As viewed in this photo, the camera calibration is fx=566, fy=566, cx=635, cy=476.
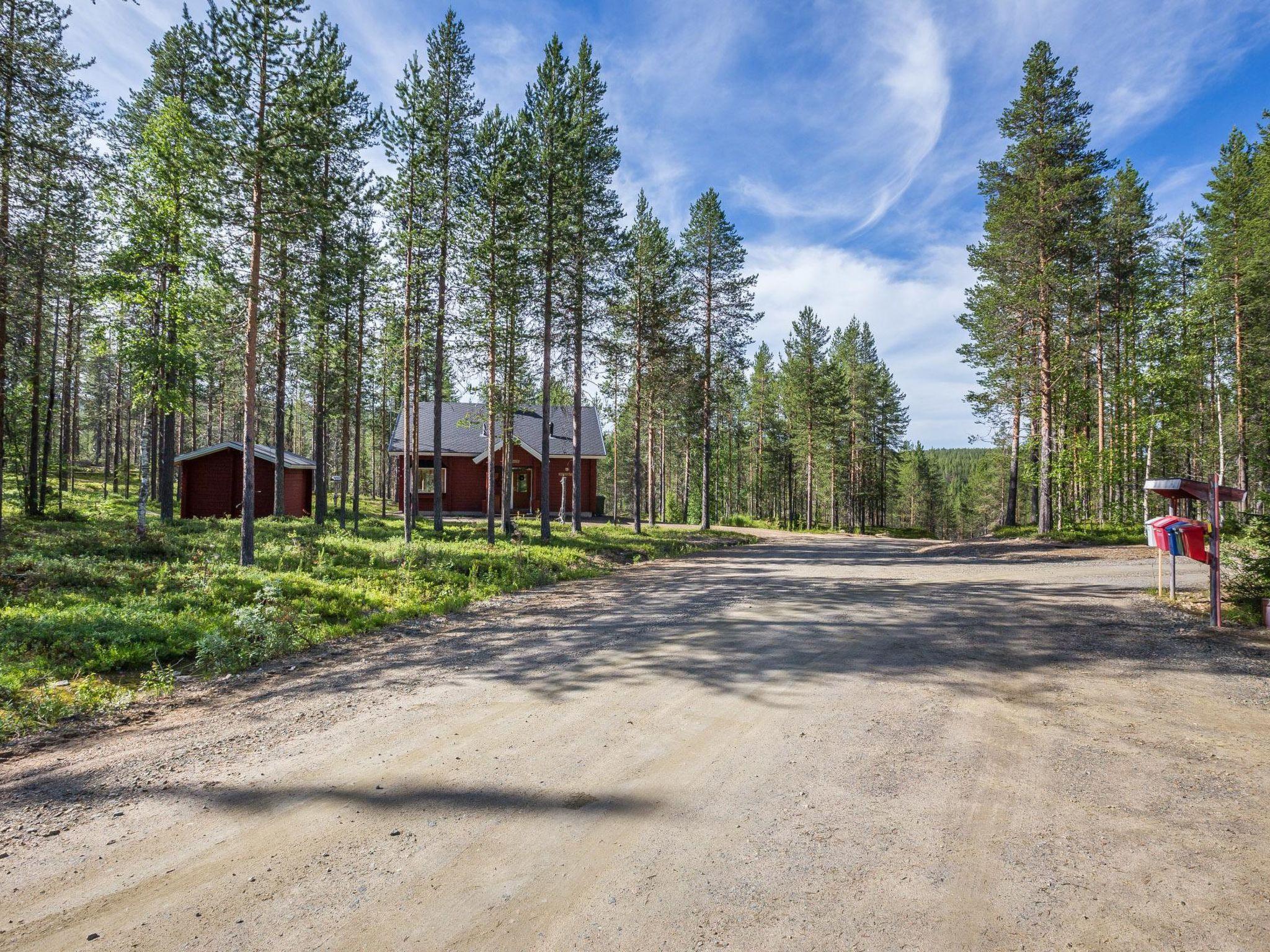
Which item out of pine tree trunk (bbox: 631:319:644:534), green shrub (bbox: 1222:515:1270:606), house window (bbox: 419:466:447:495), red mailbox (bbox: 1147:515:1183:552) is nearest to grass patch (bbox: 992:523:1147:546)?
red mailbox (bbox: 1147:515:1183:552)

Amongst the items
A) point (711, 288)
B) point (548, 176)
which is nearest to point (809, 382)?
point (711, 288)

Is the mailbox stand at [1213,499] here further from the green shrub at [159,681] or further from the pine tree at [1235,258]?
the pine tree at [1235,258]

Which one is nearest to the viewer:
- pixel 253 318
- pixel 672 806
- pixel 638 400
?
pixel 672 806

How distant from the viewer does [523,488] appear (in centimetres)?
3238

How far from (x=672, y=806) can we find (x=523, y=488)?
98.2ft

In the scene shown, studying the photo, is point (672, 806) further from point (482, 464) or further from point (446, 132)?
point (482, 464)

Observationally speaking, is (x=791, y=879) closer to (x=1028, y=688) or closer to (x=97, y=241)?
(x=1028, y=688)

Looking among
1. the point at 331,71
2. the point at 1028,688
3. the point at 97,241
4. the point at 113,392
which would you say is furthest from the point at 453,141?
the point at 113,392

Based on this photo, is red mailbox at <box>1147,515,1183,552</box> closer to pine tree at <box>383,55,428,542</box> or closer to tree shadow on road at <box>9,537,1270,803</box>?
tree shadow on road at <box>9,537,1270,803</box>

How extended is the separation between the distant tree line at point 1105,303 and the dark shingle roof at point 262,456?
1072 inches

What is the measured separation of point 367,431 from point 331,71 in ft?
161

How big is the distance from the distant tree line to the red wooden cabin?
20503 millimetres

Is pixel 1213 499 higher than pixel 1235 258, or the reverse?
pixel 1235 258

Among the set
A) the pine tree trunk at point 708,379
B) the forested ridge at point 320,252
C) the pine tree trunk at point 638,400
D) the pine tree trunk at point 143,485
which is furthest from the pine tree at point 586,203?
the pine tree trunk at point 143,485
